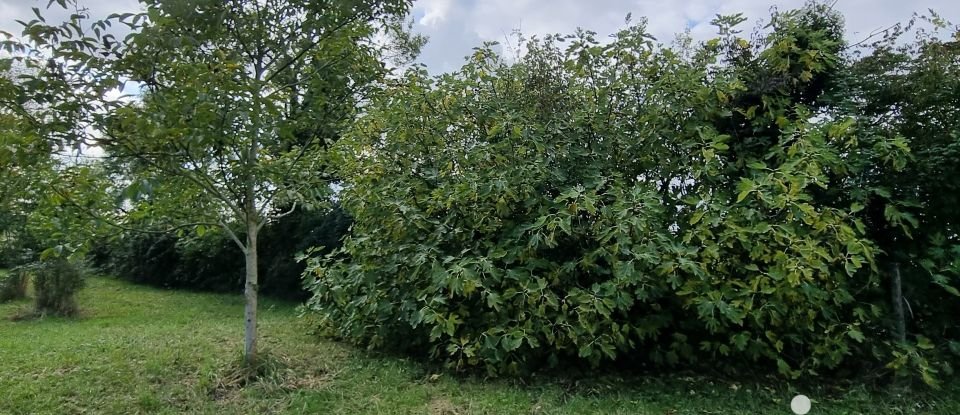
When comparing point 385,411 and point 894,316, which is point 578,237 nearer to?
point 385,411

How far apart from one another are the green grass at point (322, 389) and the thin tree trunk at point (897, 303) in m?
0.40

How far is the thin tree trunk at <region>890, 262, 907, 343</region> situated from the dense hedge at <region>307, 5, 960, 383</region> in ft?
0.23

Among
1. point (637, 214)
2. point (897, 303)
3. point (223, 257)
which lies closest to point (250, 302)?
point (637, 214)

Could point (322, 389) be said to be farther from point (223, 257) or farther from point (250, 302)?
point (223, 257)

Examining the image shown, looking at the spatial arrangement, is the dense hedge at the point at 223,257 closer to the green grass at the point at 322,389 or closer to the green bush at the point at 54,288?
the green bush at the point at 54,288

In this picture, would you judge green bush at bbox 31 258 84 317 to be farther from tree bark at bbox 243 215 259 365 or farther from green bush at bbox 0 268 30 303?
tree bark at bbox 243 215 259 365

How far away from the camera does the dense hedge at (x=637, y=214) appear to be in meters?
3.51

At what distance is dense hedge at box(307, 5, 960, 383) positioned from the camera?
351cm

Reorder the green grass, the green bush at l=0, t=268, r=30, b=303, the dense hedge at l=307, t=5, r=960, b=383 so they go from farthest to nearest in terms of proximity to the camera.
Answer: the green bush at l=0, t=268, r=30, b=303
the dense hedge at l=307, t=5, r=960, b=383
the green grass

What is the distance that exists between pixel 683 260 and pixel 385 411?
204 centimetres

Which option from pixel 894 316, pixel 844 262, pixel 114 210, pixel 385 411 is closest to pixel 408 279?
pixel 385 411

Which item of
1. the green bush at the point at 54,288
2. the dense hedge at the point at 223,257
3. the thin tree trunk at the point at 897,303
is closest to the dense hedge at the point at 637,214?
the thin tree trunk at the point at 897,303

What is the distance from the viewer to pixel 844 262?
11.3ft

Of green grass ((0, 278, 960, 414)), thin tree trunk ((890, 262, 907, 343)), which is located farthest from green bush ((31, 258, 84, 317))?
thin tree trunk ((890, 262, 907, 343))
